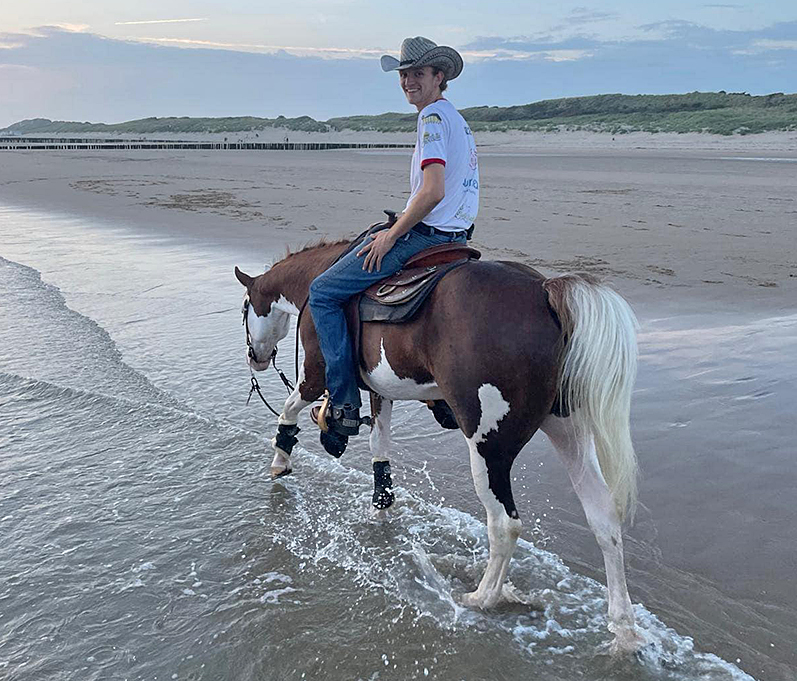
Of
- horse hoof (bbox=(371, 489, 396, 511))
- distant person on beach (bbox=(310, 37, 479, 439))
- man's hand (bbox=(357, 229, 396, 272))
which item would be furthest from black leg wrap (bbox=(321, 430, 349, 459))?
man's hand (bbox=(357, 229, 396, 272))

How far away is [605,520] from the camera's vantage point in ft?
11.5

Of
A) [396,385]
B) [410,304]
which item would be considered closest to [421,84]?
[410,304]

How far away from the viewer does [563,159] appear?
36438 mm

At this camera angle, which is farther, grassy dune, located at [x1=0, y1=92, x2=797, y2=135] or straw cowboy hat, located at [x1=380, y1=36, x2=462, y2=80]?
grassy dune, located at [x1=0, y1=92, x2=797, y2=135]

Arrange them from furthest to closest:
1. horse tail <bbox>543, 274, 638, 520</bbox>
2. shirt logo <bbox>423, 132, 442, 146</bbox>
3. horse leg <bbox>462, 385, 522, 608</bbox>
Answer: shirt logo <bbox>423, 132, 442, 146</bbox>
horse leg <bbox>462, 385, 522, 608</bbox>
horse tail <bbox>543, 274, 638, 520</bbox>

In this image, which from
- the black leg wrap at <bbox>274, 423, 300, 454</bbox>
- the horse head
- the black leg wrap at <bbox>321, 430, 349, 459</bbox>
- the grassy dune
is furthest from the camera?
the grassy dune

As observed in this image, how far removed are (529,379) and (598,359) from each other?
0.33 m

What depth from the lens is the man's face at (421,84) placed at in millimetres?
3834

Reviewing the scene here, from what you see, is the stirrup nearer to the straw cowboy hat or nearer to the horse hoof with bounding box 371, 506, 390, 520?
the horse hoof with bounding box 371, 506, 390, 520

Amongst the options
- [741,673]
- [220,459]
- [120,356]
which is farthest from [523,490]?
[120,356]

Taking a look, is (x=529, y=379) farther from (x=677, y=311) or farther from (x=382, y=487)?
(x=677, y=311)

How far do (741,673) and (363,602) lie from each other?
187cm

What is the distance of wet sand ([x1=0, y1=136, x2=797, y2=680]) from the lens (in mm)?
3971

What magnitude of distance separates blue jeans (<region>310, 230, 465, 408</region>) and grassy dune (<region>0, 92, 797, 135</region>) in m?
47.1
